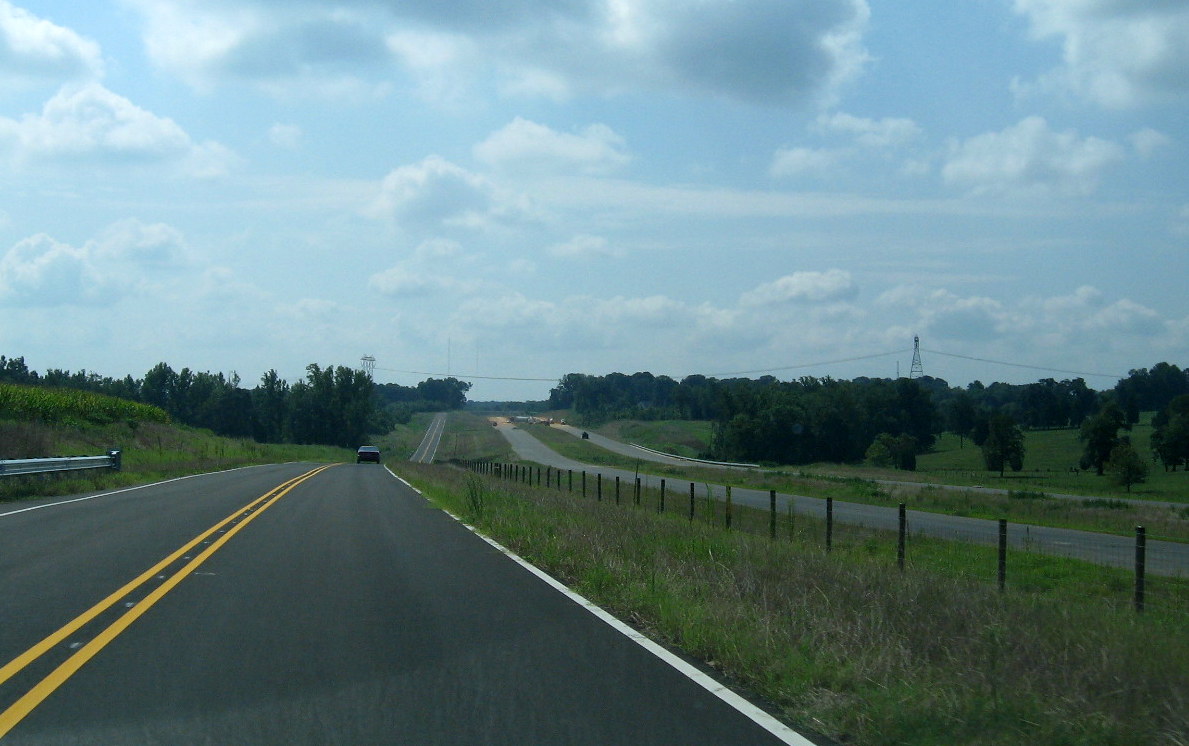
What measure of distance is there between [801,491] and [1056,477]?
114ft

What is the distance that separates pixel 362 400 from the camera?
15500 centimetres

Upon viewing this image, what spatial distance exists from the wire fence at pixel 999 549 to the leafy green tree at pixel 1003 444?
161ft

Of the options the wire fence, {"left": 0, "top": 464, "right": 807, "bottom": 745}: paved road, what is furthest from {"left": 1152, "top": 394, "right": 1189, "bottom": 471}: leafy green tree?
{"left": 0, "top": 464, "right": 807, "bottom": 745}: paved road

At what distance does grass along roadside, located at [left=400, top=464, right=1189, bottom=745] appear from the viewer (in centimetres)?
650

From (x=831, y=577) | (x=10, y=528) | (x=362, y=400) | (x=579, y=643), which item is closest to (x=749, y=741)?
(x=579, y=643)

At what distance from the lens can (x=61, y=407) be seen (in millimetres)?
53156

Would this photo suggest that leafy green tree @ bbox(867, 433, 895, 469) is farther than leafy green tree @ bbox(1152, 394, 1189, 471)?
Yes

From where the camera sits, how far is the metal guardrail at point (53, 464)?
1024 inches

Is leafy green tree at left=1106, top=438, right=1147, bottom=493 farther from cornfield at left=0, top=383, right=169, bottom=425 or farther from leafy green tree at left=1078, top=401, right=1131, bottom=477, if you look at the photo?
cornfield at left=0, top=383, right=169, bottom=425

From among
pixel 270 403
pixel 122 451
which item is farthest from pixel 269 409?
pixel 122 451

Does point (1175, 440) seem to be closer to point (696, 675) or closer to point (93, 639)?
point (696, 675)

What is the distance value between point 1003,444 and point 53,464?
69.5 meters

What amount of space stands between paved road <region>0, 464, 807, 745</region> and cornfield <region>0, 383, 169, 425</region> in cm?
3579

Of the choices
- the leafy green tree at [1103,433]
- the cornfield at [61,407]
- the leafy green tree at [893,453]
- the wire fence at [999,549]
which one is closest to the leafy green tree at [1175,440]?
the leafy green tree at [1103,433]
